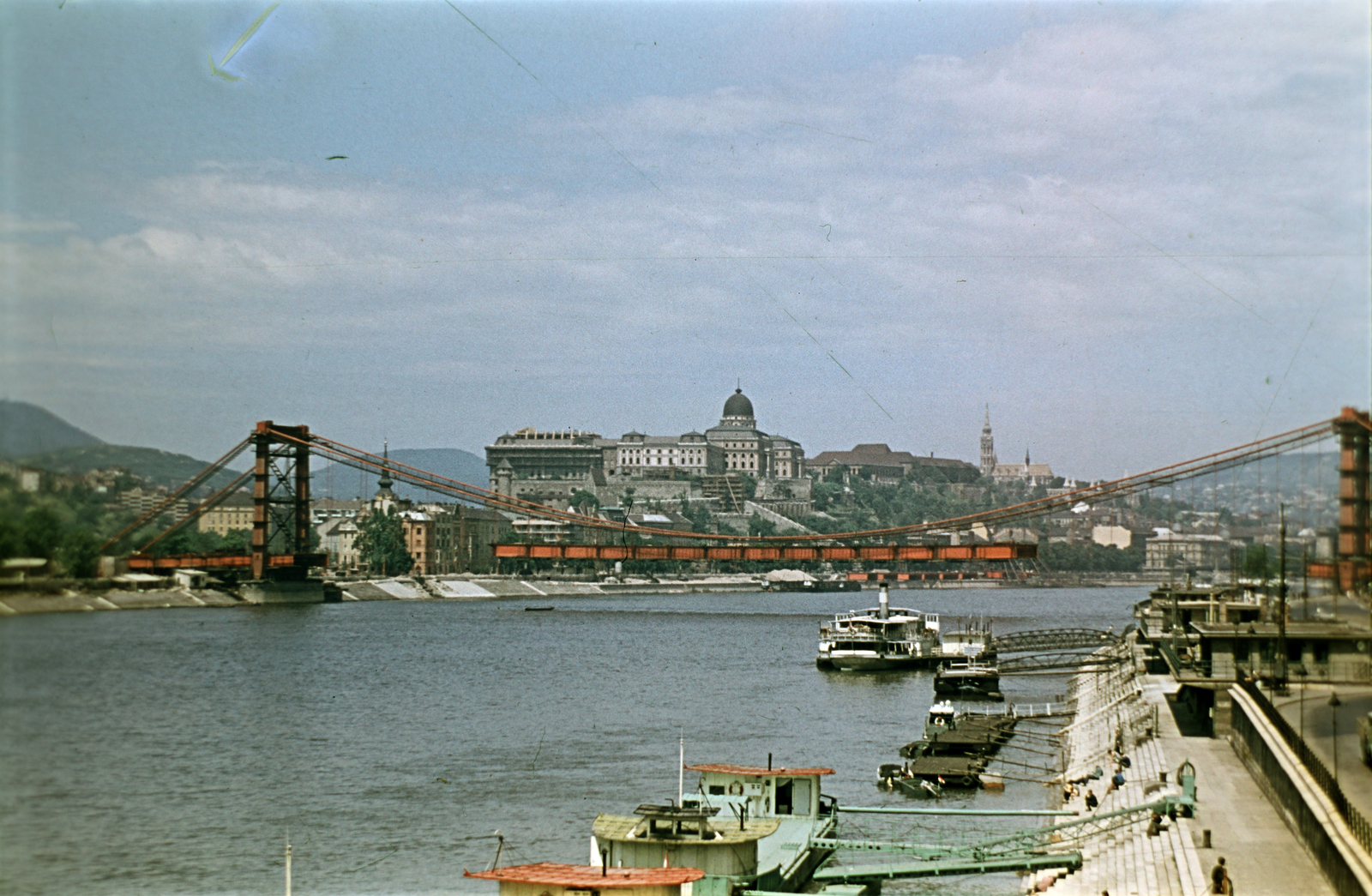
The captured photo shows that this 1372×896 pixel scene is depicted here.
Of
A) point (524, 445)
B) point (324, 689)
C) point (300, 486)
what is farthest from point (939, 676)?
point (524, 445)

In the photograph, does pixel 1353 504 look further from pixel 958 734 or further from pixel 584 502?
pixel 584 502

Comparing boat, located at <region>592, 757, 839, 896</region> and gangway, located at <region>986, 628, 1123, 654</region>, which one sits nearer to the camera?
boat, located at <region>592, 757, 839, 896</region>

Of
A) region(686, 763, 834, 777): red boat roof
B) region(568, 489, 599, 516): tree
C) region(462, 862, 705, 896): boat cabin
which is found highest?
region(568, 489, 599, 516): tree

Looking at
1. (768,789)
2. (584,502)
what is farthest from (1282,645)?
(584,502)

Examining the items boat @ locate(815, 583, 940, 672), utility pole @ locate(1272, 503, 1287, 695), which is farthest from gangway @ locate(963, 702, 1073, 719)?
utility pole @ locate(1272, 503, 1287, 695)

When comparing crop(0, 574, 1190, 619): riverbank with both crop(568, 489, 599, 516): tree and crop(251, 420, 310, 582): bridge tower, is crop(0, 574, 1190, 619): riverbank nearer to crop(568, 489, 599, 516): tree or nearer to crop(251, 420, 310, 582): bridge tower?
crop(251, 420, 310, 582): bridge tower

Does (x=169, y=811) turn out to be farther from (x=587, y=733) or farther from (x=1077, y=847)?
(x=1077, y=847)

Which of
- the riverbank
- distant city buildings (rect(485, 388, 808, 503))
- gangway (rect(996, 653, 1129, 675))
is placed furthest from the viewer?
distant city buildings (rect(485, 388, 808, 503))

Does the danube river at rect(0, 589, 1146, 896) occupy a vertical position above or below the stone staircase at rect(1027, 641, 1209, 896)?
below
